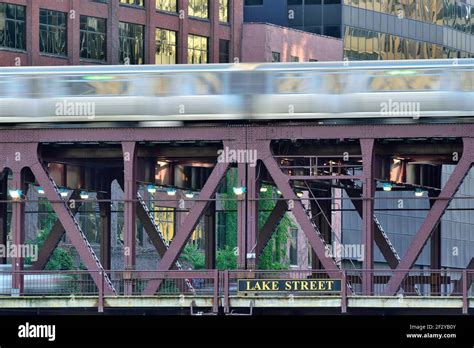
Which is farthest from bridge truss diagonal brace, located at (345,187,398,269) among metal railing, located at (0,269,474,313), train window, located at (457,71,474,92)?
train window, located at (457,71,474,92)

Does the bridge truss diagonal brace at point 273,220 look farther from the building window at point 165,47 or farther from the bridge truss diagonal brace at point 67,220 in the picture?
the building window at point 165,47

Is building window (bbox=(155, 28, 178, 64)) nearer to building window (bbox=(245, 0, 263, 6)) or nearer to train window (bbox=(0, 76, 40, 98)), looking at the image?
building window (bbox=(245, 0, 263, 6))

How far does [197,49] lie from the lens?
5182 inches

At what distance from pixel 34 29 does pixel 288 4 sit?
33.9 meters

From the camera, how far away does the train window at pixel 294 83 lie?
70812 millimetres

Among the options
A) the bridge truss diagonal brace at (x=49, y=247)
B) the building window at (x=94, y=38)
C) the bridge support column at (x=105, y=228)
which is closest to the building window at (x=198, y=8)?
the building window at (x=94, y=38)

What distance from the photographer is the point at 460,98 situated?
69.7m

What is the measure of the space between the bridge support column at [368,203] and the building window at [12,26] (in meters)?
46.2

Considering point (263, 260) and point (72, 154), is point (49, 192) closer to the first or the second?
point (72, 154)

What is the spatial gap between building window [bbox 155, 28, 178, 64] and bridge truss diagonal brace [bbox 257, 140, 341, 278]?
55869mm

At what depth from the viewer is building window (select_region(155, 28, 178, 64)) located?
127562 mm

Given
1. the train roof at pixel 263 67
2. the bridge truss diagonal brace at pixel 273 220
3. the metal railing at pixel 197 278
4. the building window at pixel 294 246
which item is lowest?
the building window at pixel 294 246

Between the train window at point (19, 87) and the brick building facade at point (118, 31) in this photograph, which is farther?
the brick building facade at point (118, 31)

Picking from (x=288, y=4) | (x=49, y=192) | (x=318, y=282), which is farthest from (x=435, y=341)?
(x=288, y=4)
